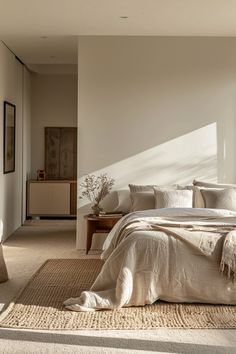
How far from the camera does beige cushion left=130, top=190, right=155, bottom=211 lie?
7152 mm

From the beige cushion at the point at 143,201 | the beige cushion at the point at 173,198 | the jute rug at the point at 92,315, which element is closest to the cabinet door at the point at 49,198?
the beige cushion at the point at 143,201

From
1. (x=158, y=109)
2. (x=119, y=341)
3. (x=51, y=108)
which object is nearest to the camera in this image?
(x=119, y=341)

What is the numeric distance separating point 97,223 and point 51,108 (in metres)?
4.49

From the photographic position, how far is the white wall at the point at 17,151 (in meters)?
8.20

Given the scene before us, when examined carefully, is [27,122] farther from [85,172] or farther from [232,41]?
[232,41]

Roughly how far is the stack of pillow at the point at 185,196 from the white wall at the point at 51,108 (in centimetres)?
426

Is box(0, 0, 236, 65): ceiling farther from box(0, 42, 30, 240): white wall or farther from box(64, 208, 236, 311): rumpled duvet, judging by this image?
box(64, 208, 236, 311): rumpled duvet

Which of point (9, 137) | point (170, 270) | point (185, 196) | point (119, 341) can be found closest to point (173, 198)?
point (185, 196)

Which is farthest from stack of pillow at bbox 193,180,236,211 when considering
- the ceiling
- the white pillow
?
the ceiling

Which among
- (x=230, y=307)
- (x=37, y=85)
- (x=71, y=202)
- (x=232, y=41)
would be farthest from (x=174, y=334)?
(x=37, y=85)

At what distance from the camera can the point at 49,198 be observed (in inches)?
428

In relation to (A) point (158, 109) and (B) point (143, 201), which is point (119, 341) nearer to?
(B) point (143, 201)

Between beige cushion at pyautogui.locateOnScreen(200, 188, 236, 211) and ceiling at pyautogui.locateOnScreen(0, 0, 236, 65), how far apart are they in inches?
76.9

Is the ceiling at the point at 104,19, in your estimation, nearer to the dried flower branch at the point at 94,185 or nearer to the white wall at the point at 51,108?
the dried flower branch at the point at 94,185
